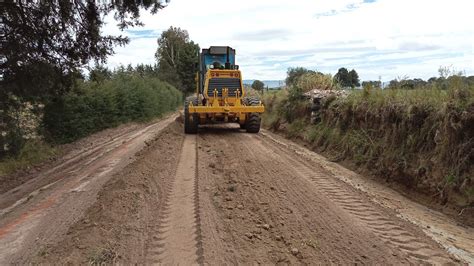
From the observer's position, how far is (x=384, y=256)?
476cm

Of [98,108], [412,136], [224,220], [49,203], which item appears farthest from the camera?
[98,108]

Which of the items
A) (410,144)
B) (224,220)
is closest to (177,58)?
(410,144)

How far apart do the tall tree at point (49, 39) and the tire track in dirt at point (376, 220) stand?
20.0 ft

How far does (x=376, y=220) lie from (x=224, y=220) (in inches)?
80.2

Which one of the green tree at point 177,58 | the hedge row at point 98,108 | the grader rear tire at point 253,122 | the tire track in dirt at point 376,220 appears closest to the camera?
the tire track in dirt at point 376,220

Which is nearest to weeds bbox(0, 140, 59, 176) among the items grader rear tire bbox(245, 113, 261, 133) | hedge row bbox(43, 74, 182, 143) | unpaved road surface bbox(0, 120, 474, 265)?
hedge row bbox(43, 74, 182, 143)

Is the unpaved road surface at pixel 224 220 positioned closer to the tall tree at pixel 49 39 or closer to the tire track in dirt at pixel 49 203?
the tire track in dirt at pixel 49 203

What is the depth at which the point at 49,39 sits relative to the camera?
10.8 m

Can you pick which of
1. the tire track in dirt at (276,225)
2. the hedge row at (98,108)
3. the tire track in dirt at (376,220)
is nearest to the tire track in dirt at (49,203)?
the tire track in dirt at (276,225)

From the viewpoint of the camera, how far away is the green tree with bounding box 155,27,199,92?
6694cm

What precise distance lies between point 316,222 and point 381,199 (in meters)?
2.20

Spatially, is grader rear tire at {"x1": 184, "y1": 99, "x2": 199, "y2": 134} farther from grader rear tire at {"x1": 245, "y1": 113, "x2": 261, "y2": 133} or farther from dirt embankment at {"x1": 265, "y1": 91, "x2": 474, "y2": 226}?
dirt embankment at {"x1": 265, "y1": 91, "x2": 474, "y2": 226}

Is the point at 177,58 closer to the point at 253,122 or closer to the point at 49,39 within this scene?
the point at 253,122

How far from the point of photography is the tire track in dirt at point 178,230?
15.4 feet
